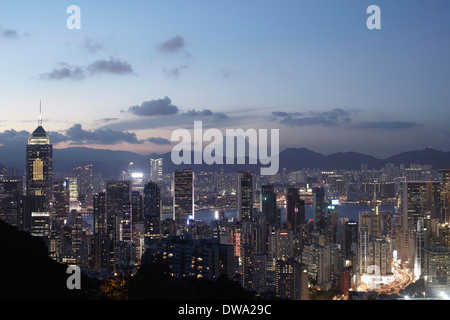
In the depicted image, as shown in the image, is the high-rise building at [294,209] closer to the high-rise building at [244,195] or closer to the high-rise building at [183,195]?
the high-rise building at [244,195]

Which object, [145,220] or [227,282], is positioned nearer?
[227,282]

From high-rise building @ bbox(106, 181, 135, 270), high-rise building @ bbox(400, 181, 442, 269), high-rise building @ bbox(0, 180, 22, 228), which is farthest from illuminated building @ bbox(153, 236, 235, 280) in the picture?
high-rise building @ bbox(0, 180, 22, 228)

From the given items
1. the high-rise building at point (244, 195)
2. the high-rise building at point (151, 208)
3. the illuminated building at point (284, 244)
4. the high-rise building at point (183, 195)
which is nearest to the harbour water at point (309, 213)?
the high-rise building at point (183, 195)

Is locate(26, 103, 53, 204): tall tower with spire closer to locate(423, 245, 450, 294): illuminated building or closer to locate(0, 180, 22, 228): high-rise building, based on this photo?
locate(0, 180, 22, 228): high-rise building
